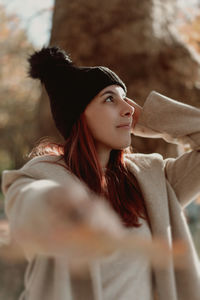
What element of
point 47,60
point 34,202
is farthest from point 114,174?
point 34,202

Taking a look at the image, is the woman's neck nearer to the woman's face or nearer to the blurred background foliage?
the woman's face

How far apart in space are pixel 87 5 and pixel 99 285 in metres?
3.13

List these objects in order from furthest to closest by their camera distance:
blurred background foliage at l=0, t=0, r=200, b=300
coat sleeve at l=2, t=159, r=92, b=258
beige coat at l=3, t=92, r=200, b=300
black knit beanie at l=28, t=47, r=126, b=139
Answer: blurred background foliage at l=0, t=0, r=200, b=300
black knit beanie at l=28, t=47, r=126, b=139
beige coat at l=3, t=92, r=200, b=300
coat sleeve at l=2, t=159, r=92, b=258

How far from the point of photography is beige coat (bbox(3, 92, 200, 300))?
1217 mm

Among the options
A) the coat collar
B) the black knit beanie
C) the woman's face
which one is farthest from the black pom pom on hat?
the coat collar

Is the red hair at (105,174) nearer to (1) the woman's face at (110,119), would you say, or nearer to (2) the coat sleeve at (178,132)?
(1) the woman's face at (110,119)

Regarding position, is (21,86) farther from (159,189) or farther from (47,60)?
(159,189)

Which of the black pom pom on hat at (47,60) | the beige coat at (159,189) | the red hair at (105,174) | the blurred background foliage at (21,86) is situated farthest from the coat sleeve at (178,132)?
the blurred background foliage at (21,86)

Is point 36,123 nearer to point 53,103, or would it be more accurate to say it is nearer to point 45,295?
point 53,103

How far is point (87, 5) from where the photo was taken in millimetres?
3799

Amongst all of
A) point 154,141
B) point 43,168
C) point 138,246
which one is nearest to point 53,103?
point 43,168

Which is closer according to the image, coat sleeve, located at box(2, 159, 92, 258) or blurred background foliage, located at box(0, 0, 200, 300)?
coat sleeve, located at box(2, 159, 92, 258)

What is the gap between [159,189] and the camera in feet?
5.05

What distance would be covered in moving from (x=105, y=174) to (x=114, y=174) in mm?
39
